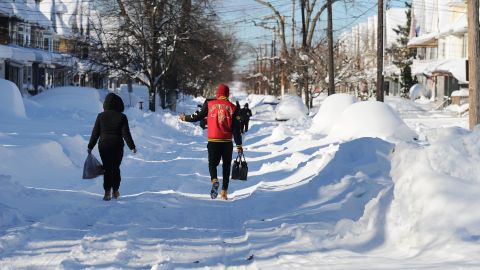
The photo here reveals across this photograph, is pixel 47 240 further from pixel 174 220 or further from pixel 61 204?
pixel 61 204

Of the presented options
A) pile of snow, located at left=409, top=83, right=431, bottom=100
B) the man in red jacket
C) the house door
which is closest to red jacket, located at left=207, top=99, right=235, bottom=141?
the man in red jacket

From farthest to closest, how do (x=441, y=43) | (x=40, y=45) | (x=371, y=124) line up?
1. (x=40, y=45)
2. (x=441, y=43)
3. (x=371, y=124)

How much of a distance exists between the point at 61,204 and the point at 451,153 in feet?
17.2

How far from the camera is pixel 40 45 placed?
65938mm

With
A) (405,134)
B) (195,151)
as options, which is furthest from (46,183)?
(405,134)

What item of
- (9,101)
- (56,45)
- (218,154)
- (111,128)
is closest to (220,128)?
(218,154)

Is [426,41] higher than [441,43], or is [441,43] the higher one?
[426,41]

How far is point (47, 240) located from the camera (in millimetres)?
7266

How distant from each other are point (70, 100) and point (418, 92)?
123 feet

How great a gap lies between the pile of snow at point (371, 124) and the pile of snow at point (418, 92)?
41363mm

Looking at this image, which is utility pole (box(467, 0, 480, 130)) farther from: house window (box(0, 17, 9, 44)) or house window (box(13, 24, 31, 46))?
house window (box(13, 24, 31, 46))

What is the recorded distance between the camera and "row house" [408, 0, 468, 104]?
158ft

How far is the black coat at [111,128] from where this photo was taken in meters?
10.5

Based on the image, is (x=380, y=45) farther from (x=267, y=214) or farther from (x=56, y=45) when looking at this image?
(x=56, y=45)
